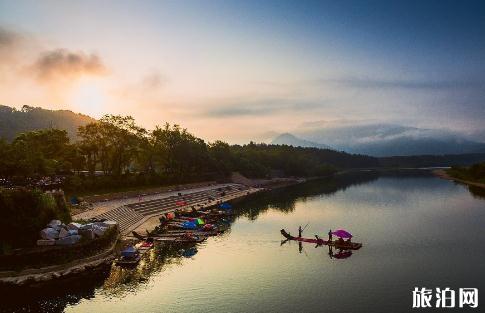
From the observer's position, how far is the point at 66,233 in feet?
147

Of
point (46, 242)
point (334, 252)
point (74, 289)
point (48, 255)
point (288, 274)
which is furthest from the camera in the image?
point (334, 252)

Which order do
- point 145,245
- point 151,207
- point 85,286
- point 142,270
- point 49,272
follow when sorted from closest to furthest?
1. point 85,286
2. point 49,272
3. point 142,270
4. point 145,245
5. point 151,207

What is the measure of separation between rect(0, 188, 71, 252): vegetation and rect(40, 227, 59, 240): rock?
1137 mm

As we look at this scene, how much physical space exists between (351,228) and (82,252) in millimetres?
43244

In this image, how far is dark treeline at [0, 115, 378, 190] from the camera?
6575 centimetres

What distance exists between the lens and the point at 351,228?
6862 cm

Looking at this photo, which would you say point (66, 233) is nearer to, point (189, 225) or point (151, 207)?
point (189, 225)

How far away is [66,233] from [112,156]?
53918 mm

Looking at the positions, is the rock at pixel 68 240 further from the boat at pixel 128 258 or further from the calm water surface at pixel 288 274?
the boat at pixel 128 258

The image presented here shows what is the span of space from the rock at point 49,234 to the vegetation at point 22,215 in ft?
3.73

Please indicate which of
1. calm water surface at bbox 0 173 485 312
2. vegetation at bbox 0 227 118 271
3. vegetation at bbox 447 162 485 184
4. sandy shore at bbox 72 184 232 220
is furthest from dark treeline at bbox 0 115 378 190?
vegetation at bbox 447 162 485 184

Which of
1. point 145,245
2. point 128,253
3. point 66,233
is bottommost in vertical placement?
point 145,245

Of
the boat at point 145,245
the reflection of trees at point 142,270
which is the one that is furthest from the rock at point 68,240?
the boat at point 145,245

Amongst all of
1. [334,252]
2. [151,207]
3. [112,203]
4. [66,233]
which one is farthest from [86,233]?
[151,207]
